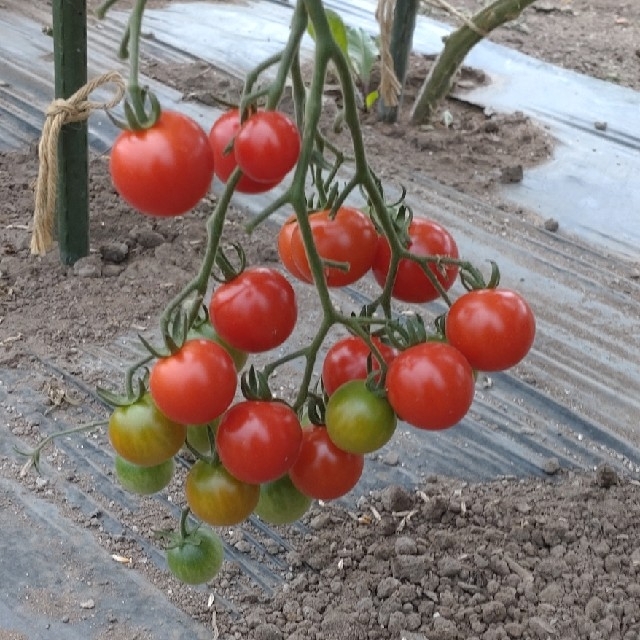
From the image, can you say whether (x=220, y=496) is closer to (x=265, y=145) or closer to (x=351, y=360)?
(x=351, y=360)

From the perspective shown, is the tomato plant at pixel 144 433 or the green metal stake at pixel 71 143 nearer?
the tomato plant at pixel 144 433

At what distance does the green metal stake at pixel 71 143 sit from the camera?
1792 mm

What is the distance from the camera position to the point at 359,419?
0.76m

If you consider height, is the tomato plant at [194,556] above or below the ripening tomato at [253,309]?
below

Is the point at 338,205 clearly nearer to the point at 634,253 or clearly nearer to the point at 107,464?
the point at 107,464

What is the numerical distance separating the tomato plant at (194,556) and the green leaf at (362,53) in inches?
90.2

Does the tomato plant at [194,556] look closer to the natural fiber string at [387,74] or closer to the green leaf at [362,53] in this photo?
the natural fiber string at [387,74]

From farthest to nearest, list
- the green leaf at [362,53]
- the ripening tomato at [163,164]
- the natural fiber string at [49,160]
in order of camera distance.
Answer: the green leaf at [362,53]
the natural fiber string at [49,160]
the ripening tomato at [163,164]

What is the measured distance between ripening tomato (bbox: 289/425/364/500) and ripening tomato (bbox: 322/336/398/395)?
5 cm

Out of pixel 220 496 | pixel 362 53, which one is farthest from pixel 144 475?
pixel 362 53

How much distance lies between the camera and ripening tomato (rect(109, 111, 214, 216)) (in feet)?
2.10

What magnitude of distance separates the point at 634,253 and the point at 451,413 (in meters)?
1.71

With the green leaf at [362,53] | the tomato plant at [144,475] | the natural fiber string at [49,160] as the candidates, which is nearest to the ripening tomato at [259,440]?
the tomato plant at [144,475]

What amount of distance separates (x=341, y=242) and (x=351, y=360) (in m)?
0.11
